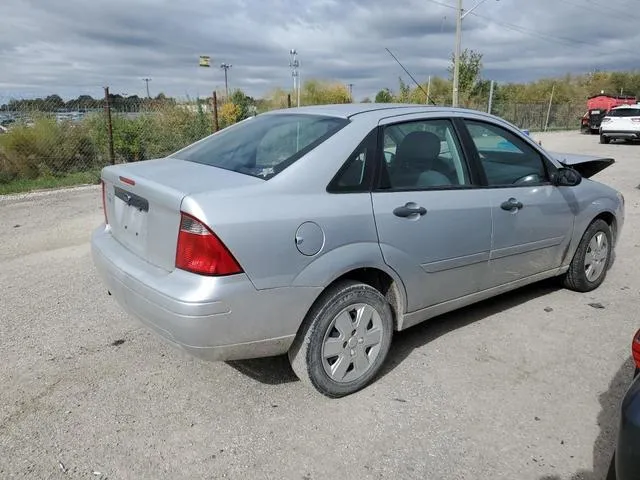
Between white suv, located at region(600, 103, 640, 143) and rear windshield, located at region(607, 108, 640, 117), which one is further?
rear windshield, located at region(607, 108, 640, 117)

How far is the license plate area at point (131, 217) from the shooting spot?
9.87 ft

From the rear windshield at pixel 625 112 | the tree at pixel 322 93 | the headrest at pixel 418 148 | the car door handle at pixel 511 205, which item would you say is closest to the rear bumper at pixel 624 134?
the rear windshield at pixel 625 112

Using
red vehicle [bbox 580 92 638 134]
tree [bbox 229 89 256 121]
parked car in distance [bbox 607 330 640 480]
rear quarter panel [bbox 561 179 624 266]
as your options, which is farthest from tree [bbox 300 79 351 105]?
parked car in distance [bbox 607 330 640 480]

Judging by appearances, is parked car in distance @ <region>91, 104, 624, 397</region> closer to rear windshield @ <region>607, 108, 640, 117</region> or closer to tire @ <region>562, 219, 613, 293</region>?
tire @ <region>562, 219, 613, 293</region>

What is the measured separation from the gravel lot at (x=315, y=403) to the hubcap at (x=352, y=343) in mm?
179

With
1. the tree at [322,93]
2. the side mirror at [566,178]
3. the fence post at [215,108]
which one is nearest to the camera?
the side mirror at [566,178]

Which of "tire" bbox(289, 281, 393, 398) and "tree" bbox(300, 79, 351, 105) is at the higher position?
"tree" bbox(300, 79, 351, 105)

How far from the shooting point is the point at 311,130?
3316 millimetres

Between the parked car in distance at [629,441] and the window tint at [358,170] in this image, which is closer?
the parked car in distance at [629,441]

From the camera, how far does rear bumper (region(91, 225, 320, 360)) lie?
2.62 meters

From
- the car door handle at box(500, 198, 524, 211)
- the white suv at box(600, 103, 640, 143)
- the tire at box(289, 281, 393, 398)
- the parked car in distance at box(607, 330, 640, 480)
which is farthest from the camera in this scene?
the white suv at box(600, 103, 640, 143)

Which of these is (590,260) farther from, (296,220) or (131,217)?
(131,217)

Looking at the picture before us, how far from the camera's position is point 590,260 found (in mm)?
4855

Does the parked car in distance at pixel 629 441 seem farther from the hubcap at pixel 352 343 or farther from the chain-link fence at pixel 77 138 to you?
the chain-link fence at pixel 77 138
